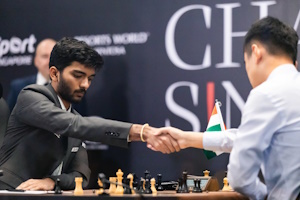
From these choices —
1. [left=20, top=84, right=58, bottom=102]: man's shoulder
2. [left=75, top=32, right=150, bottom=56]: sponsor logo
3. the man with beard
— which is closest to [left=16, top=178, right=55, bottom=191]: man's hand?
the man with beard

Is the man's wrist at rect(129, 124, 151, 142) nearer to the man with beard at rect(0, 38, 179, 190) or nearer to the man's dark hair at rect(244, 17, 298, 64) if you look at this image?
the man with beard at rect(0, 38, 179, 190)

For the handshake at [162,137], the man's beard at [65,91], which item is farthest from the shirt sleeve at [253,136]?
the man's beard at [65,91]

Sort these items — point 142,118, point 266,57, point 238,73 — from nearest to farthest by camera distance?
point 266,57 < point 238,73 < point 142,118

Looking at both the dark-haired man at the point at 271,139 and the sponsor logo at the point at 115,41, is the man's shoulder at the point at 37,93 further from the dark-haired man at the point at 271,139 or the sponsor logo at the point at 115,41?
the dark-haired man at the point at 271,139

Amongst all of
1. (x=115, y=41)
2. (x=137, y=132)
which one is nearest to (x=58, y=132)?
(x=137, y=132)

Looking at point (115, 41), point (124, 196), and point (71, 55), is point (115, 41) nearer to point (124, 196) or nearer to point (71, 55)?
point (71, 55)

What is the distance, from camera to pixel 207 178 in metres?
3.42

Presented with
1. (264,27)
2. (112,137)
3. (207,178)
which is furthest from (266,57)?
(112,137)

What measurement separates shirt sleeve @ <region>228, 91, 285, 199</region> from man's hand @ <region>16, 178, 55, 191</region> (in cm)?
137

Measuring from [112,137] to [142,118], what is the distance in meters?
1.43

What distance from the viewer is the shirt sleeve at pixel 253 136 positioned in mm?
2619

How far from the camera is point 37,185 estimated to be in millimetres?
3598

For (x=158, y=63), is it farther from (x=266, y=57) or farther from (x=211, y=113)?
(x=266, y=57)

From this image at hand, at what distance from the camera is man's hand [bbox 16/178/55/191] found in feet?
11.8
